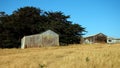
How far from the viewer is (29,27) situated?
5241 cm

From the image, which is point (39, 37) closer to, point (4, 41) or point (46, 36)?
point (46, 36)

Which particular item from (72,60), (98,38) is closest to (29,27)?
(98,38)

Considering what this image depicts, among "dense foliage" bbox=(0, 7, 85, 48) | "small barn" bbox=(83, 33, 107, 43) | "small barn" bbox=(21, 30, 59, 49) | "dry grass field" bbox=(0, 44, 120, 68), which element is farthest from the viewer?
"small barn" bbox=(83, 33, 107, 43)

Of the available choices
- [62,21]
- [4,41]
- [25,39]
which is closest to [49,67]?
[25,39]

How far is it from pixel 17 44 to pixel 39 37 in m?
8.69

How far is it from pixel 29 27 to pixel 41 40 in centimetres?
1008

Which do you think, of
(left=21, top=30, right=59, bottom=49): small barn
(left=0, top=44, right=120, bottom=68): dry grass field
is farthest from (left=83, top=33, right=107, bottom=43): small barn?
(left=0, top=44, right=120, bottom=68): dry grass field

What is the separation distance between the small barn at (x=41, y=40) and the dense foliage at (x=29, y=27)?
445cm

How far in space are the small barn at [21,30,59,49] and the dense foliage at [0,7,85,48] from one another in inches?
175

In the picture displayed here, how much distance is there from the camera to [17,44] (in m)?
50.1

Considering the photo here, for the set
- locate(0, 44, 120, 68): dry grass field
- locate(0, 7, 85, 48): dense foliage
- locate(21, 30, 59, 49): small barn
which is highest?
locate(0, 7, 85, 48): dense foliage

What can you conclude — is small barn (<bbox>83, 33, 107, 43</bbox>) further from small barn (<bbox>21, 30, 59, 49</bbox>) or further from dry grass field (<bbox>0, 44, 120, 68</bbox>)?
dry grass field (<bbox>0, 44, 120, 68</bbox>)

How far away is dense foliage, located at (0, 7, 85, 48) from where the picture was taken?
166ft

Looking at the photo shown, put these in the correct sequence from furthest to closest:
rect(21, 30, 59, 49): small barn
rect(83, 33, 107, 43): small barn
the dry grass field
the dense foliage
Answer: rect(83, 33, 107, 43): small barn
the dense foliage
rect(21, 30, 59, 49): small barn
the dry grass field
